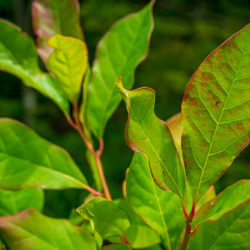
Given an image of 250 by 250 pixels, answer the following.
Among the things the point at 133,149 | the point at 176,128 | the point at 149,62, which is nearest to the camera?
the point at 133,149

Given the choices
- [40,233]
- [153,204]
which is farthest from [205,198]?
[40,233]

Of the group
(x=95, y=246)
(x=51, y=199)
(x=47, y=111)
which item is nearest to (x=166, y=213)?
(x=95, y=246)

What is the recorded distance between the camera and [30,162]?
38 centimetres

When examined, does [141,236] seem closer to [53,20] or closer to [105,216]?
[105,216]

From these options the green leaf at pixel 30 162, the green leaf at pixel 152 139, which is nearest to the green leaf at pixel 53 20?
the green leaf at pixel 30 162

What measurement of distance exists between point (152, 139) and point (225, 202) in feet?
0.28

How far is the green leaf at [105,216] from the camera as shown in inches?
11.8

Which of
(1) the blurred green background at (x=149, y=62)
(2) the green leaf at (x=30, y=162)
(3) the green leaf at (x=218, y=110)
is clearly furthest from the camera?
(1) the blurred green background at (x=149, y=62)

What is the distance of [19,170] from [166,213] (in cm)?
16

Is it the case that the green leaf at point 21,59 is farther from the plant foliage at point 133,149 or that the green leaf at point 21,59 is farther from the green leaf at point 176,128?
the green leaf at point 176,128

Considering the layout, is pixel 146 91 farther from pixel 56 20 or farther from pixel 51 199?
pixel 51 199

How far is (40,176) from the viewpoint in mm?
379

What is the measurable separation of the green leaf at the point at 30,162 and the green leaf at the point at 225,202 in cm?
15

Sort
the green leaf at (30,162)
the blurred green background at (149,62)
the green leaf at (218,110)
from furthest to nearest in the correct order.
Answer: the blurred green background at (149,62)
the green leaf at (30,162)
the green leaf at (218,110)
